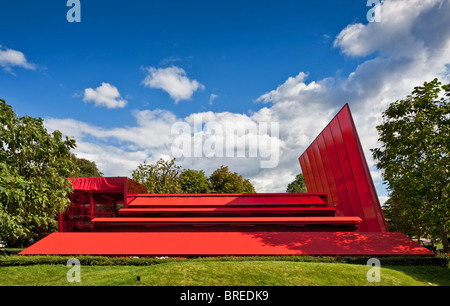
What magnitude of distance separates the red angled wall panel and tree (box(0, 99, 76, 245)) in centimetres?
1615

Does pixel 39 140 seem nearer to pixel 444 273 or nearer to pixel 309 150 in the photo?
pixel 444 273

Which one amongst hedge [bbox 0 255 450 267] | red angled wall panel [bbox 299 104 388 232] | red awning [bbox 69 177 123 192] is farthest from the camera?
red awning [bbox 69 177 123 192]

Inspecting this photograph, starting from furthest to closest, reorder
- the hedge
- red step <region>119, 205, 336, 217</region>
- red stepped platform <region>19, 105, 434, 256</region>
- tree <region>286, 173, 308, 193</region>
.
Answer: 1. tree <region>286, 173, 308, 193</region>
2. red step <region>119, 205, 336, 217</region>
3. red stepped platform <region>19, 105, 434, 256</region>
4. the hedge

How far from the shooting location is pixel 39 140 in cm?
1239

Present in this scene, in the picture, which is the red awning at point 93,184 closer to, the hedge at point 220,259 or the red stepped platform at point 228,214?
the red stepped platform at point 228,214

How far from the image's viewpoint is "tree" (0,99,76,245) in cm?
1080

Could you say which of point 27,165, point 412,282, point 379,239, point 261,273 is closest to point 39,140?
point 27,165

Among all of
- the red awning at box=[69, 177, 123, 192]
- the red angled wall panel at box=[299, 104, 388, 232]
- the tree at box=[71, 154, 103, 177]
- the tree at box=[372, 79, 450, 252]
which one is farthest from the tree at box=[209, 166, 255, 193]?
the tree at box=[372, 79, 450, 252]

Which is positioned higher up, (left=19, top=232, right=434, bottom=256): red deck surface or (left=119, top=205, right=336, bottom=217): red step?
(left=119, top=205, right=336, bottom=217): red step

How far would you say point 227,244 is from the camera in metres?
13.5

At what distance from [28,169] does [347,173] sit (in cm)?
1891

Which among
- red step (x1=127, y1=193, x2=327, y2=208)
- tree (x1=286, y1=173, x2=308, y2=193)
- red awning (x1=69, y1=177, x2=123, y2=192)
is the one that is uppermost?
tree (x1=286, y1=173, x2=308, y2=193)

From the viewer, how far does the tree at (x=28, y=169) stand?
10.8 meters

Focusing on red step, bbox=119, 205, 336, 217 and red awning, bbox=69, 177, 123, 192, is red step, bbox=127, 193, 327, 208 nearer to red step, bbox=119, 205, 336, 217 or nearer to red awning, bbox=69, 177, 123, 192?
red step, bbox=119, 205, 336, 217
